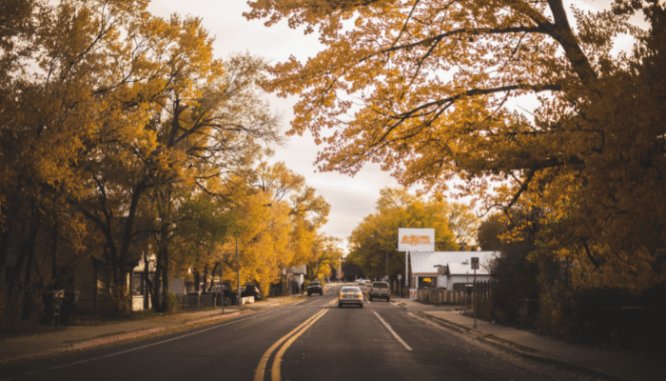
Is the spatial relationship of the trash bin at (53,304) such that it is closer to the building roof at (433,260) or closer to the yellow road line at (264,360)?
the yellow road line at (264,360)

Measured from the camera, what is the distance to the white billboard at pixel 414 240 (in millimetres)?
69938

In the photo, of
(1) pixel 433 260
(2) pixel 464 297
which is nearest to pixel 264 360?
(2) pixel 464 297

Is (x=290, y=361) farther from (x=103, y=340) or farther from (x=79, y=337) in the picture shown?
(x=79, y=337)

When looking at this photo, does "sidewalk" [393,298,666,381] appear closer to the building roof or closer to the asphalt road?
the asphalt road

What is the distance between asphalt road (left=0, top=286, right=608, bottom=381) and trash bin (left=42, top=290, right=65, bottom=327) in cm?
575

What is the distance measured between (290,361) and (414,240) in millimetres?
60723

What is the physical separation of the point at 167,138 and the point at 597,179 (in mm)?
25004

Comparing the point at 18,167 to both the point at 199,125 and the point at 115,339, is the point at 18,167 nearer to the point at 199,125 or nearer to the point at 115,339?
the point at 115,339

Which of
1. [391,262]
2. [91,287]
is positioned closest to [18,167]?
[91,287]

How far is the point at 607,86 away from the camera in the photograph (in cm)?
848

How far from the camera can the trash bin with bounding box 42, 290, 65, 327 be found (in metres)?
20.2

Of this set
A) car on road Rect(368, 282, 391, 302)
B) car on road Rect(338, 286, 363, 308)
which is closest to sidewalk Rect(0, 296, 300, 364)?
car on road Rect(338, 286, 363, 308)

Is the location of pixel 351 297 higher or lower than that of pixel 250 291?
higher

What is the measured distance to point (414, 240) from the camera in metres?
70.9
